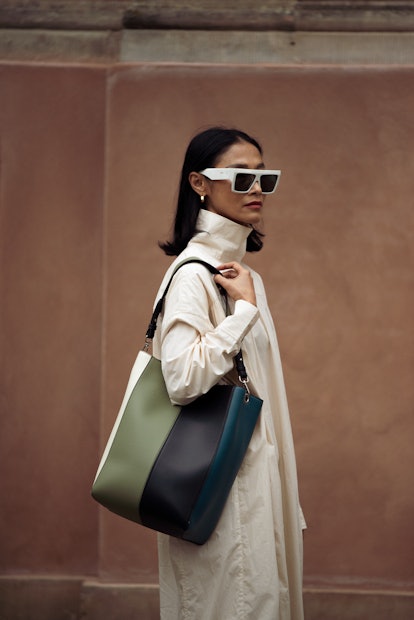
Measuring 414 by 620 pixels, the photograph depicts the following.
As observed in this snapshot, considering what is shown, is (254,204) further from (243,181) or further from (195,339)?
(195,339)

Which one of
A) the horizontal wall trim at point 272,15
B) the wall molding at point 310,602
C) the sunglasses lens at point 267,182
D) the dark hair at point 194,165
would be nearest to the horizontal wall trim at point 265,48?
the horizontal wall trim at point 272,15

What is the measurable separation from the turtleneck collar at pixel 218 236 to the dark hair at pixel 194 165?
47 mm

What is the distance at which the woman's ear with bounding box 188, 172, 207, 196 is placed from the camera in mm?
2973

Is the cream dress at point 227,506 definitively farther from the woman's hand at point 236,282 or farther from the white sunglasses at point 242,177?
the white sunglasses at point 242,177

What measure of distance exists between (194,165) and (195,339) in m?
0.62

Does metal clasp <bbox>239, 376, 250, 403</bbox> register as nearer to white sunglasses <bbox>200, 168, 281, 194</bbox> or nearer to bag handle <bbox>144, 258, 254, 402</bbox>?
bag handle <bbox>144, 258, 254, 402</bbox>

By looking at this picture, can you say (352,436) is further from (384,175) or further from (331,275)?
(384,175)

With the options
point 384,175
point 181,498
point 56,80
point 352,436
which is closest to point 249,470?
point 181,498

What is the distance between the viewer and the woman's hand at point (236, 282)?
2738mm

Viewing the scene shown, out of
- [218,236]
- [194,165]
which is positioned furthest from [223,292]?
[194,165]

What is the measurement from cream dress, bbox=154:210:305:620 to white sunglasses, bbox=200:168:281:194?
0.81 ft

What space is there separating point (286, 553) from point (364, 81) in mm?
2812

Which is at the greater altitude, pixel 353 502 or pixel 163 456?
pixel 163 456

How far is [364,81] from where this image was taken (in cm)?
491
